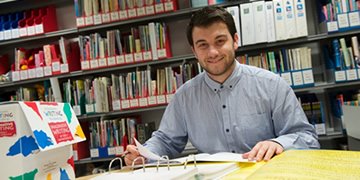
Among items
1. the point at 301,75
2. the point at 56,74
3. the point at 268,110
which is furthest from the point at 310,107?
the point at 56,74

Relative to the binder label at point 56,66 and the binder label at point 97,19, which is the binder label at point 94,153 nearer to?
the binder label at point 56,66

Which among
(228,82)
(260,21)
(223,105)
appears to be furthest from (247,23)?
(223,105)

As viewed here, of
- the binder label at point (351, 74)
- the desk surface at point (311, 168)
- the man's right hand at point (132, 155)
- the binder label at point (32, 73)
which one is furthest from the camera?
the binder label at point (32, 73)

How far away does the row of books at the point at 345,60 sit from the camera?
2744 millimetres

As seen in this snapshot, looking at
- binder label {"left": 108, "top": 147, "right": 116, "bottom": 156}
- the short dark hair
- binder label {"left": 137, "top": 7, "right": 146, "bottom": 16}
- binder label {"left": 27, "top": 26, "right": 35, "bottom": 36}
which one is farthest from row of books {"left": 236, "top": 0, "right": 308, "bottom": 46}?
binder label {"left": 27, "top": 26, "right": 35, "bottom": 36}

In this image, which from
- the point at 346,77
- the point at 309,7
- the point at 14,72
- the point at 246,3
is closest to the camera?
the point at 346,77

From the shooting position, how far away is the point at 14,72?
137 inches

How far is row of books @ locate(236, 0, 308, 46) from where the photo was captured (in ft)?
9.26

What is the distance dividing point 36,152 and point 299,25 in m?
2.50

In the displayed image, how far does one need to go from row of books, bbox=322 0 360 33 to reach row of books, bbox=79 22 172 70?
4.57ft

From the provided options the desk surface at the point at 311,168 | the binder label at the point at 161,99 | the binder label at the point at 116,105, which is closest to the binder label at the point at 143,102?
the binder label at the point at 161,99

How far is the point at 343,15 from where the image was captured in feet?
9.13

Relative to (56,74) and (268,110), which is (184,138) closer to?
(268,110)

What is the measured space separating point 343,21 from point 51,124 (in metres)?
2.60
